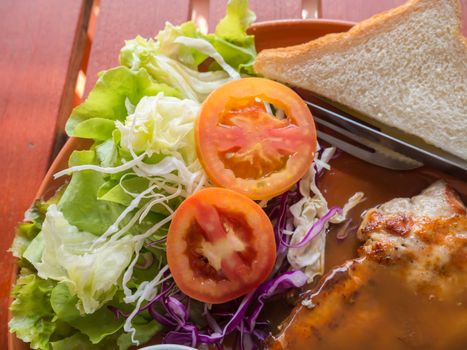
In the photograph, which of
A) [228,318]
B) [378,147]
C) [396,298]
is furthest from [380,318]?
[378,147]

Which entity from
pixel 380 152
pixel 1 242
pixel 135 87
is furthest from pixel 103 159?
pixel 380 152

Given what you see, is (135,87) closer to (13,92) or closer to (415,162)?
(13,92)

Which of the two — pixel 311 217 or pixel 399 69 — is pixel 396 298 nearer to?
pixel 311 217

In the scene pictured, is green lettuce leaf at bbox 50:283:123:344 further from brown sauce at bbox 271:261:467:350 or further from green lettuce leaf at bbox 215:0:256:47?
green lettuce leaf at bbox 215:0:256:47

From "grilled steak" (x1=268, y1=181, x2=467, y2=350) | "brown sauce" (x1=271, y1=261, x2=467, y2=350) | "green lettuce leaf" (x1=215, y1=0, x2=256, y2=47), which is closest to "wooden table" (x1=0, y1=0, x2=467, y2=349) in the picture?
"green lettuce leaf" (x1=215, y1=0, x2=256, y2=47)

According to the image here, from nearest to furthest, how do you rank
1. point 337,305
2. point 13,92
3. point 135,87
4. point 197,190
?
1. point 337,305
2. point 197,190
3. point 135,87
4. point 13,92

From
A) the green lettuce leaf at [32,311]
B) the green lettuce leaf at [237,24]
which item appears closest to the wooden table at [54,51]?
the green lettuce leaf at [237,24]

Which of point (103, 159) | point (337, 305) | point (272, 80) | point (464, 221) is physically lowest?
point (337, 305)
